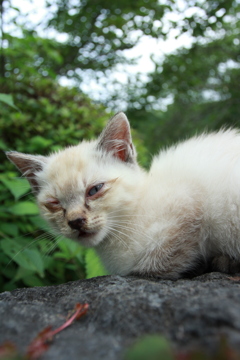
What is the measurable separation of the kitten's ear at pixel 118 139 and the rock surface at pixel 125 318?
104 centimetres

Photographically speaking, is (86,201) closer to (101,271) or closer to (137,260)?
(137,260)

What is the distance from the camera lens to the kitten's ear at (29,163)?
227cm

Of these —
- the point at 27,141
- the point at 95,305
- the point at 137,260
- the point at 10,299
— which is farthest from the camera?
the point at 27,141

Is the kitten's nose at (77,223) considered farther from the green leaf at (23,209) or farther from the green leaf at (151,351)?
the green leaf at (151,351)

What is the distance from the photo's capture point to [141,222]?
1852 mm

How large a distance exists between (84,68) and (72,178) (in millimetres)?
3849

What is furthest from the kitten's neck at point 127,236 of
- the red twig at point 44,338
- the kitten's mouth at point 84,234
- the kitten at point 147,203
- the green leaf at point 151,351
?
the green leaf at point 151,351

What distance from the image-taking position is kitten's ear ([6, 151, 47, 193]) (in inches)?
89.3

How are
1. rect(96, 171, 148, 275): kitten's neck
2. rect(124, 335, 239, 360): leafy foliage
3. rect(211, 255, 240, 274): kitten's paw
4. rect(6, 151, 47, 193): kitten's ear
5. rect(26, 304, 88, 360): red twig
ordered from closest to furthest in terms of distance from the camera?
rect(124, 335, 239, 360): leafy foliage, rect(26, 304, 88, 360): red twig, rect(211, 255, 240, 274): kitten's paw, rect(96, 171, 148, 275): kitten's neck, rect(6, 151, 47, 193): kitten's ear

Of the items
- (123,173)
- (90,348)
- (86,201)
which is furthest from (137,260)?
(90,348)

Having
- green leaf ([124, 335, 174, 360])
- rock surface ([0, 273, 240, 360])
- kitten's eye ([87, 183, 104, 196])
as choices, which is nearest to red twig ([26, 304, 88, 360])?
rock surface ([0, 273, 240, 360])

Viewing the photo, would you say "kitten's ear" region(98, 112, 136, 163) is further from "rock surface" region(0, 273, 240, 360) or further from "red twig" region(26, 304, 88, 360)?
"red twig" region(26, 304, 88, 360)

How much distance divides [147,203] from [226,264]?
554 mm

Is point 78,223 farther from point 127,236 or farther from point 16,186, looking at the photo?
point 16,186
